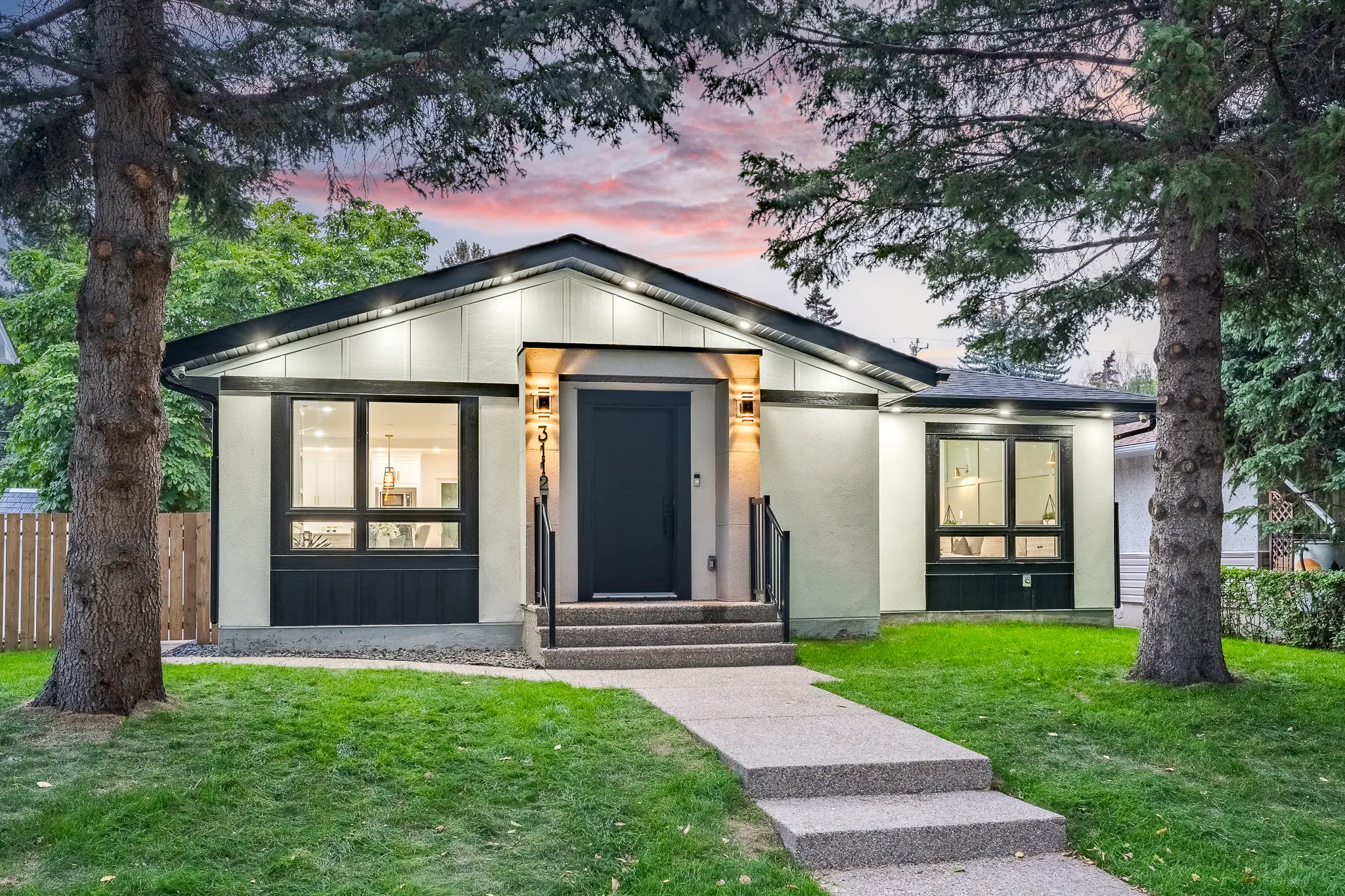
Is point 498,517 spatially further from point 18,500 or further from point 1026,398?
point 18,500

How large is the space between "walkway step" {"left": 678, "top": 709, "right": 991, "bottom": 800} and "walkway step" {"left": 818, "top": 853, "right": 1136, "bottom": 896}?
2.22 feet

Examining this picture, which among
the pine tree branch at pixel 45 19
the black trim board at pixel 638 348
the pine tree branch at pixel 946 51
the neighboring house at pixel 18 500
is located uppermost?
the pine tree branch at pixel 946 51

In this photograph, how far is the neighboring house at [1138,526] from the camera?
57.7 feet

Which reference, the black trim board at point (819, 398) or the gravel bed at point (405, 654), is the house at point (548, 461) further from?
the gravel bed at point (405, 654)

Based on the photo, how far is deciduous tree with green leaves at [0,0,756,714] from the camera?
599 centimetres

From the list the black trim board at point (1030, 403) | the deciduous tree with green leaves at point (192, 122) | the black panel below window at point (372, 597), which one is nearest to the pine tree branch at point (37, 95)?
the deciduous tree with green leaves at point (192, 122)

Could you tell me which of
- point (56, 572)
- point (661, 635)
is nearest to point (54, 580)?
point (56, 572)

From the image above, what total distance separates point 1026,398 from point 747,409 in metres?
4.18

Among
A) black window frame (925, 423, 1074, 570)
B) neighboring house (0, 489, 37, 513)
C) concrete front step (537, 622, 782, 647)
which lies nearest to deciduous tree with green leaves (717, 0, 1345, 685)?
black window frame (925, 423, 1074, 570)

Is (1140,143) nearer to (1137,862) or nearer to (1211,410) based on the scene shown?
(1211,410)

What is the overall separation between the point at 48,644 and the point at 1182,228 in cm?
1088

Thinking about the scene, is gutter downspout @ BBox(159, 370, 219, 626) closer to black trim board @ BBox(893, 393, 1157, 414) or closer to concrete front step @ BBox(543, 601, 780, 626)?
concrete front step @ BBox(543, 601, 780, 626)

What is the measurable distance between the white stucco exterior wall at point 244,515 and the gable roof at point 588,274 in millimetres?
554

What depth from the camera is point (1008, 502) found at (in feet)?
41.2
